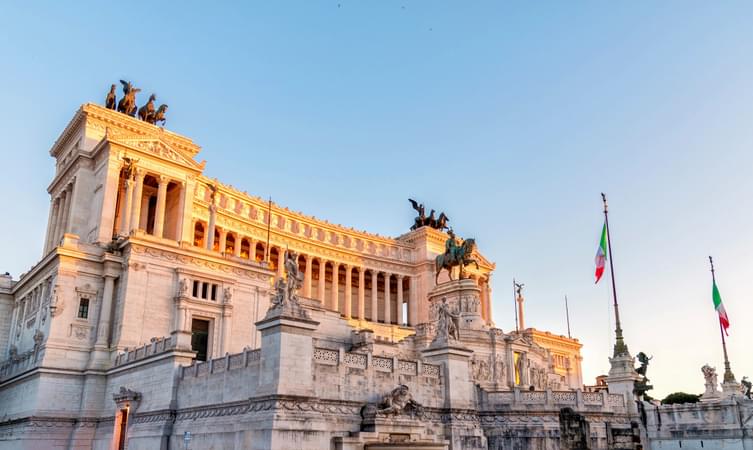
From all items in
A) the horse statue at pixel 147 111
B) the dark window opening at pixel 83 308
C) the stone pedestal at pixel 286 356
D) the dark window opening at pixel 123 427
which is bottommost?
the dark window opening at pixel 123 427

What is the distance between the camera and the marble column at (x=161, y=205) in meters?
58.8

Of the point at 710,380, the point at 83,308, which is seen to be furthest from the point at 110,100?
the point at 710,380

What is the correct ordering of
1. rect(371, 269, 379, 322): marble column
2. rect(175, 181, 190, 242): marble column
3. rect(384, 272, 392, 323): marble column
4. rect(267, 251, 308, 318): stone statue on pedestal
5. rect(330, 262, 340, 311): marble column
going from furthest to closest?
rect(384, 272, 392, 323): marble column → rect(371, 269, 379, 322): marble column → rect(330, 262, 340, 311): marble column → rect(175, 181, 190, 242): marble column → rect(267, 251, 308, 318): stone statue on pedestal

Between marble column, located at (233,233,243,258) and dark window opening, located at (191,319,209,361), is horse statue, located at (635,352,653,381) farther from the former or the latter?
marble column, located at (233,233,243,258)

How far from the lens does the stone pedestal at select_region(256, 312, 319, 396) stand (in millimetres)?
27203

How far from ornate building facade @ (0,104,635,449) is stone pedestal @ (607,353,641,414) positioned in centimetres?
47

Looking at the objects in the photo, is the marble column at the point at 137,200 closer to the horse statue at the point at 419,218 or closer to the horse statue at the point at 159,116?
the horse statue at the point at 159,116

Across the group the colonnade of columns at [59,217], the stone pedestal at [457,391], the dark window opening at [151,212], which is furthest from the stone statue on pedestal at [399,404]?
the dark window opening at [151,212]

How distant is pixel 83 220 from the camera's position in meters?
59.8

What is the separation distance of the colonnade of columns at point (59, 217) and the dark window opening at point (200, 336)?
19.4 metres

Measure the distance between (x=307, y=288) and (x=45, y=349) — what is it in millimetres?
41564

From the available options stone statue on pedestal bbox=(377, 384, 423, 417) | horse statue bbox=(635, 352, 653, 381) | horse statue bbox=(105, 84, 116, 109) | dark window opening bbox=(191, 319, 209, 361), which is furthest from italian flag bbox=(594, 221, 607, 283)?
horse statue bbox=(105, 84, 116, 109)

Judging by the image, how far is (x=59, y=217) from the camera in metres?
65.2

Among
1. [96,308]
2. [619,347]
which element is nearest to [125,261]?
[96,308]
